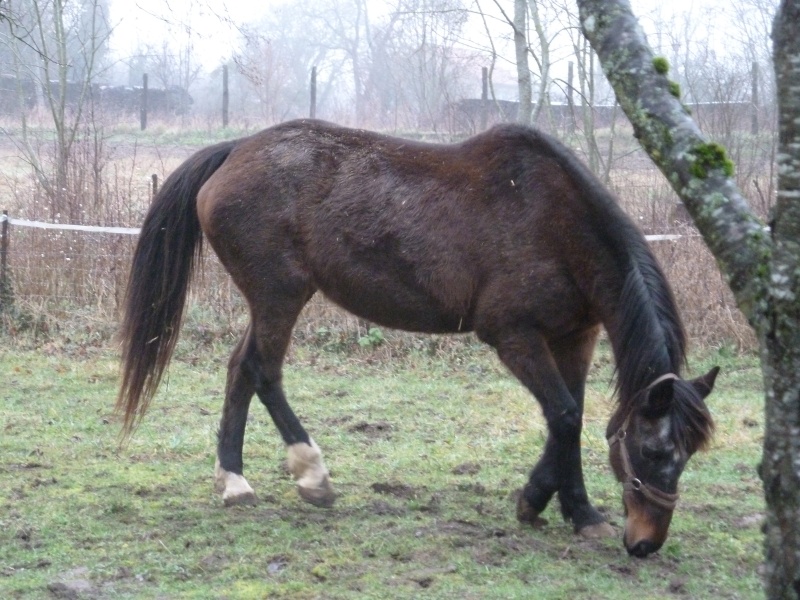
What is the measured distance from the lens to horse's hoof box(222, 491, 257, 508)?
14.6 feet

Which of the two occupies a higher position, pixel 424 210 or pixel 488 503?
pixel 424 210

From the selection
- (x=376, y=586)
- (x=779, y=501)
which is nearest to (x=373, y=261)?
(x=376, y=586)

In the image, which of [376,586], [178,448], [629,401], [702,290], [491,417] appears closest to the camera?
[376,586]

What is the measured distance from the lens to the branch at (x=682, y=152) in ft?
8.11

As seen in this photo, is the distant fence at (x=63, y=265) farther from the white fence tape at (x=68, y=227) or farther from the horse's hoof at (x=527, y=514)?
the horse's hoof at (x=527, y=514)

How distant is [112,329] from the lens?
28.5 feet

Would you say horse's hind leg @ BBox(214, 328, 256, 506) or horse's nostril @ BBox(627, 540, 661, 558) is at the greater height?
horse's hind leg @ BBox(214, 328, 256, 506)

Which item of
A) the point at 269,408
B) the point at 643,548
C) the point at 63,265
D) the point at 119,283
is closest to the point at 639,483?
the point at 643,548

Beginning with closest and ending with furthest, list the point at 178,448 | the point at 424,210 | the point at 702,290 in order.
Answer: the point at 424,210, the point at 178,448, the point at 702,290

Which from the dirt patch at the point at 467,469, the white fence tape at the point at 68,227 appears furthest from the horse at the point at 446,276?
the white fence tape at the point at 68,227

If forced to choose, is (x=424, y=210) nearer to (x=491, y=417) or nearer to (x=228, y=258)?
(x=228, y=258)

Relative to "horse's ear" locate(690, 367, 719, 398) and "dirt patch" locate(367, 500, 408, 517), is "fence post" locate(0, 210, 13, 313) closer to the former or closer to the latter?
"dirt patch" locate(367, 500, 408, 517)

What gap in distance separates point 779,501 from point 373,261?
2666mm

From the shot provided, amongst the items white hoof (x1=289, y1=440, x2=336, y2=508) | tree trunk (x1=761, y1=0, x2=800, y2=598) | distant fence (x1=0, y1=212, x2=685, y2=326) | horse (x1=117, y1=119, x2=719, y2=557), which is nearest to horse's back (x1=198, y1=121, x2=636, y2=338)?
horse (x1=117, y1=119, x2=719, y2=557)
